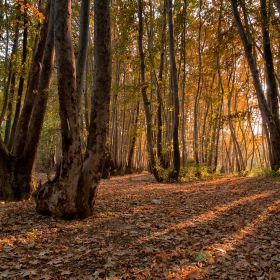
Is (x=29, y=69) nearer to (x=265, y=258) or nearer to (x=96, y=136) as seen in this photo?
(x=96, y=136)

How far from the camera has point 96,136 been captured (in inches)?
198

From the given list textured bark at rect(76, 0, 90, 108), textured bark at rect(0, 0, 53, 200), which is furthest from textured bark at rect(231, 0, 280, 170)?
textured bark at rect(0, 0, 53, 200)

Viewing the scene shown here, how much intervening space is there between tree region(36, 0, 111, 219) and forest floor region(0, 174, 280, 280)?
38 cm

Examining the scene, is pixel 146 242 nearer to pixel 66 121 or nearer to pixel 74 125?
pixel 74 125

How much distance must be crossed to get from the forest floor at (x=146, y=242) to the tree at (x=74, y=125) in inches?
14.8

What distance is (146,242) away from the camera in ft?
13.4

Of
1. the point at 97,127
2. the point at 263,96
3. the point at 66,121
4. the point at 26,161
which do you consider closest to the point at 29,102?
the point at 26,161

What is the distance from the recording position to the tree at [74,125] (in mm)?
4742

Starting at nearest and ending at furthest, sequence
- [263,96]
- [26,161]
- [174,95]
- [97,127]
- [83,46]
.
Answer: [97,127] < [83,46] < [26,161] < [263,96] < [174,95]

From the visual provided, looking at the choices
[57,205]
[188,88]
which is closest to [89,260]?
[57,205]

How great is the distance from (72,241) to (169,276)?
177cm

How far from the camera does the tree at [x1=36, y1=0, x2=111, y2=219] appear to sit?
4.74 metres

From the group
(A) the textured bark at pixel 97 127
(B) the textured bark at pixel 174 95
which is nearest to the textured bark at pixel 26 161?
(A) the textured bark at pixel 97 127

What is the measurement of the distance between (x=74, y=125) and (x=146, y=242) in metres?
2.54
